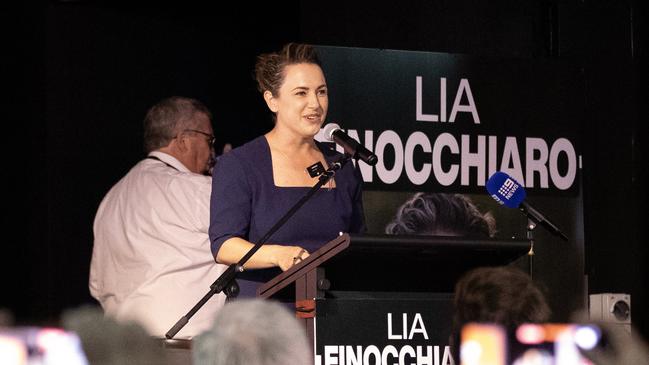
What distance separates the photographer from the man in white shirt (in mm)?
→ 5113

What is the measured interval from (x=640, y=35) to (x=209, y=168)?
2.37m

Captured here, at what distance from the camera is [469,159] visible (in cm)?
510

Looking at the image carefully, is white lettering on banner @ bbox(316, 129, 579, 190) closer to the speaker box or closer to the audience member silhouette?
the speaker box

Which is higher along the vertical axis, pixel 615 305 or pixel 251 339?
pixel 251 339

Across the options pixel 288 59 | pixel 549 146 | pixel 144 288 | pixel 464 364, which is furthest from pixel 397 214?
pixel 464 364

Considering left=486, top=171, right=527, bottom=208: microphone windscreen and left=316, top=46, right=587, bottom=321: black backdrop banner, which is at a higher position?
left=316, top=46, right=587, bottom=321: black backdrop banner

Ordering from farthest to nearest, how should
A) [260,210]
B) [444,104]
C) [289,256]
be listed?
[444,104]
[260,210]
[289,256]

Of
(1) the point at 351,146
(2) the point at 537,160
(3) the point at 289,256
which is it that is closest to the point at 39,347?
(3) the point at 289,256

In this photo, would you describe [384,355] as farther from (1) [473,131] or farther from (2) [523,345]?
(1) [473,131]

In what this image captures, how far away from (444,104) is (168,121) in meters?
1.34

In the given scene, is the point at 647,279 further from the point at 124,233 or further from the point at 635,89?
the point at 124,233

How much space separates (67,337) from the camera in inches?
41.4

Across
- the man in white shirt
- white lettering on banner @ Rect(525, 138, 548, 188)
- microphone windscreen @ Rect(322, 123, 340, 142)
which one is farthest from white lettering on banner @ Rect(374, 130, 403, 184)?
microphone windscreen @ Rect(322, 123, 340, 142)

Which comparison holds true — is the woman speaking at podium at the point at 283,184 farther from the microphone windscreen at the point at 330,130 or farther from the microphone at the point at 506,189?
the microphone at the point at 506,189
